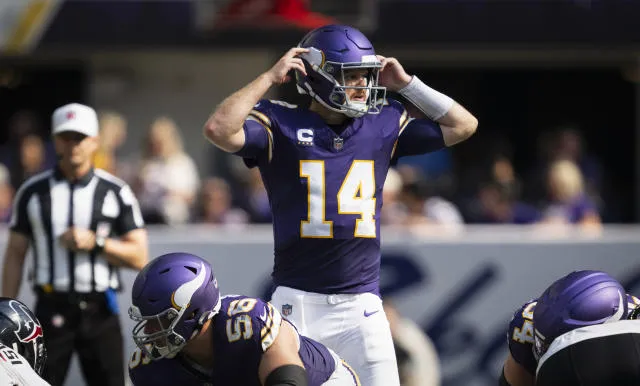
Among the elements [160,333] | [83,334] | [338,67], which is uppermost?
[338,67]

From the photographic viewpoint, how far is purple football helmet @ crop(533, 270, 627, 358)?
4.29 metres

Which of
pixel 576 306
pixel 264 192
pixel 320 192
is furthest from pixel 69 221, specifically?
pixel 264 192

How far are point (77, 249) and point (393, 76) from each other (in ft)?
6.60

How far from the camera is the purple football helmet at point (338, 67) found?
5078mm

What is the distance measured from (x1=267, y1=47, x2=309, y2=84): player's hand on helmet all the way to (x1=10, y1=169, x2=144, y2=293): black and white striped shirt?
5.60 ft

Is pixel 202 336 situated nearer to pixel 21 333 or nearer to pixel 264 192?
pixel 21 333

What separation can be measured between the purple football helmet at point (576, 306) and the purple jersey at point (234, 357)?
825 millimetres

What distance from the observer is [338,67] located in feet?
16.6

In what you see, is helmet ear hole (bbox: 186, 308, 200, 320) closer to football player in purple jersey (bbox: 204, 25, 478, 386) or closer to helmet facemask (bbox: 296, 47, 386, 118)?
football player in purple jersey (bbox: 204, 25, 478, 386)

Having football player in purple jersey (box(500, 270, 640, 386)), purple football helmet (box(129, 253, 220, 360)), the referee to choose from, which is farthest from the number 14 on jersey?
the referee

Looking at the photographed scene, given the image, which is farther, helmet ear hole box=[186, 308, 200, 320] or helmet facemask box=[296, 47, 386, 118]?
helmet facemask box=[296, 47, 386, 118]

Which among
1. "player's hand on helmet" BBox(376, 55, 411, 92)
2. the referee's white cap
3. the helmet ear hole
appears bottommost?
the helmet ear hole

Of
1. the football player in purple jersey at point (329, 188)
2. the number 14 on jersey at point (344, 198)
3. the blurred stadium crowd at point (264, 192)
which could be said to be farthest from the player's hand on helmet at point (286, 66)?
the blurred stadium crowd at point (264, 192)

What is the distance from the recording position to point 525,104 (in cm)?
1413
